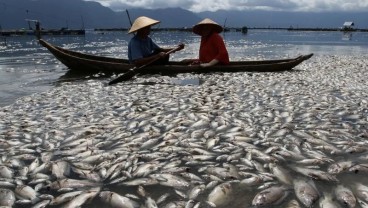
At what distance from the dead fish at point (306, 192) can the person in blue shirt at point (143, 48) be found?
9.84 m

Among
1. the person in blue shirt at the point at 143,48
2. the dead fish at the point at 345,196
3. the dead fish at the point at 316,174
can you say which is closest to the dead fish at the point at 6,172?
the dead fish at the point at 316,174

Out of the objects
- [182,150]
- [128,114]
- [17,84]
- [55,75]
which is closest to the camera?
[182,150]

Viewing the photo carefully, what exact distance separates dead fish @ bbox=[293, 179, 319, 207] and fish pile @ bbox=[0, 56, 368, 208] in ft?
0.06

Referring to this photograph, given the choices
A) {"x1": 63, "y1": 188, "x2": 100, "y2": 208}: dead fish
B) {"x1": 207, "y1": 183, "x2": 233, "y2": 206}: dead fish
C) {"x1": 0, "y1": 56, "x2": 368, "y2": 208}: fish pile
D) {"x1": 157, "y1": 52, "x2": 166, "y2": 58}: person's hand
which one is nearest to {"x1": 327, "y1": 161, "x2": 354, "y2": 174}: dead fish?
{"x1": 0, "y1": 56, "x2": 368, "y2": 208}: fish pile

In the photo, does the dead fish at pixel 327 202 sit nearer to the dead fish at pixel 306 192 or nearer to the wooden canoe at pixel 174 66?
the dead fish at pixel 306 192

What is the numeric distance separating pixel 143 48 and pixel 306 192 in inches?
439

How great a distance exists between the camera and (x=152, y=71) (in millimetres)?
14680

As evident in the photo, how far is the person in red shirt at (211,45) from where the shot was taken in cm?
1420

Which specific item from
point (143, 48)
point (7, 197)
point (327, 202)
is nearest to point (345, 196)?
point (327, 202)

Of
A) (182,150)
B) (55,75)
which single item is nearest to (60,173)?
(182,150)

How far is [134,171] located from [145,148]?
3.19ft

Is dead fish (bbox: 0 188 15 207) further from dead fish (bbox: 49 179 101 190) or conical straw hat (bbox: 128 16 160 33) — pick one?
conical straw hat (bbox: 128 16 160 33)

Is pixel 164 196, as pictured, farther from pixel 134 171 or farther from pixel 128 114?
pixel 128 114

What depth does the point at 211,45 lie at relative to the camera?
14477 mm
